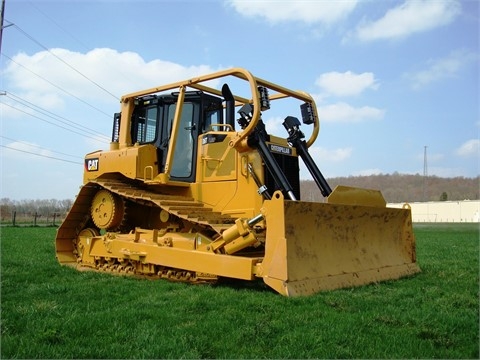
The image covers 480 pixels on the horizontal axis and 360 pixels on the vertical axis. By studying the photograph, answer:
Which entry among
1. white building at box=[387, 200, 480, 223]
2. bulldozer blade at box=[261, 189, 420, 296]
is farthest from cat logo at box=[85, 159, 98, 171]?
white building at box=[387, 200, 480, 223]

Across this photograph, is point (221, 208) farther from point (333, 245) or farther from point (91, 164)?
point (91, 164)

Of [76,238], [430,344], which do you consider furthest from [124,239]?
[430,344]

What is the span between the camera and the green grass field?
390 cm

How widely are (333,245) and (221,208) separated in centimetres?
204

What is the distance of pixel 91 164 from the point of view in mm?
9664

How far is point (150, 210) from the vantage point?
9.32 m

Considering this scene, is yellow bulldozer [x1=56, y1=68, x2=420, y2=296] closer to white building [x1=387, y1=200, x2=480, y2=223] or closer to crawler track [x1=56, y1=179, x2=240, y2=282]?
crawler track [x1=56, y1=179, x2=240, y2=282]

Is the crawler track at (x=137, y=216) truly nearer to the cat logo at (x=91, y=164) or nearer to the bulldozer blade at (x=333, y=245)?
the cat logo at (x=91, y=164)

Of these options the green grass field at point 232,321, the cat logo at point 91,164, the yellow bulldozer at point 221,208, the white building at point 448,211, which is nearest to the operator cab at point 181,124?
the yellow bulldozer at point 221,208

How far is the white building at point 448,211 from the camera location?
62.2m

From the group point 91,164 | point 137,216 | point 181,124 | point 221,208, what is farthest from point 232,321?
point 91,164

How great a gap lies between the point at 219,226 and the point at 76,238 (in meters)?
4.34

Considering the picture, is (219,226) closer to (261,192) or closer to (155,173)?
(261,192)

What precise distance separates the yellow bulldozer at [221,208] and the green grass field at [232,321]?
45 cm
